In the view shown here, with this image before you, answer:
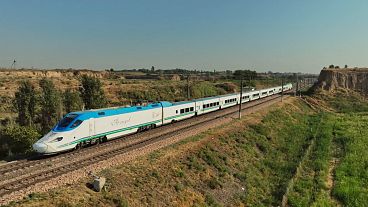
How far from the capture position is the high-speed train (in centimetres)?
2400

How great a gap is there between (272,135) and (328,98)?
67.1 m

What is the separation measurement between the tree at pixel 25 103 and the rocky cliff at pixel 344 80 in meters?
102

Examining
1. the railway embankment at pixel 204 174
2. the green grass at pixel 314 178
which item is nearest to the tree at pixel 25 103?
the railway embankment at pixel 204 174

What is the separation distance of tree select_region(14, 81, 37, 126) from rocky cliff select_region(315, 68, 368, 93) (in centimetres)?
10241

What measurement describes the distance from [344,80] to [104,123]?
112 metres

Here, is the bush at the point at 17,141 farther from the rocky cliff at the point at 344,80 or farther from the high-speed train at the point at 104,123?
the rocky cliff at the point at 344,80

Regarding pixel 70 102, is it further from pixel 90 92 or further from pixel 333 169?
pixel 333 169

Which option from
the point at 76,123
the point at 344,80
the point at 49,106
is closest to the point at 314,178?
the point at 76,123

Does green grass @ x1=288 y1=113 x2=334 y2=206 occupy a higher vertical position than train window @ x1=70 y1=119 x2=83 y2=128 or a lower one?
lower

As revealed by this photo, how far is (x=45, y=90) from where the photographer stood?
3581 centimetres

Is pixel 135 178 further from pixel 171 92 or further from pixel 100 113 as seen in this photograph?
pixel 171 92

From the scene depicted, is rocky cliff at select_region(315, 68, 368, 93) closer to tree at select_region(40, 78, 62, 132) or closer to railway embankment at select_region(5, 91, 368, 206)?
railway embankment at select_region(5, 91, 368, 206)

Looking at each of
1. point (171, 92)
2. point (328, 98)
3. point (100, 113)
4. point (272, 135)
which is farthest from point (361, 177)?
point (328, 98)

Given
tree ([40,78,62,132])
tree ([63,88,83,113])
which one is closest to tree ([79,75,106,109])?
tree ([63,88,83,113])
